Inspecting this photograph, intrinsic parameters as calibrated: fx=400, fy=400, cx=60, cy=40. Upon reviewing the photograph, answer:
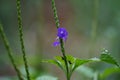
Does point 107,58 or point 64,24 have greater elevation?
point 64,24

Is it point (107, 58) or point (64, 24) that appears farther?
point (64, 24)

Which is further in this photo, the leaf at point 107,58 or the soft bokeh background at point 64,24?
the soft bokeh background at point 64,24

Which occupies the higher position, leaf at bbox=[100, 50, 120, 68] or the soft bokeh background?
the soft bokeh background

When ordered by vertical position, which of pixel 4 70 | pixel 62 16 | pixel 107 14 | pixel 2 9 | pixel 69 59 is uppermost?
pixel 62 16

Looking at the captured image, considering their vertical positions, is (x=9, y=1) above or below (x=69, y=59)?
above

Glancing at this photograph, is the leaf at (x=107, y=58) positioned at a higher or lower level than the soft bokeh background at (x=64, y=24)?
lower

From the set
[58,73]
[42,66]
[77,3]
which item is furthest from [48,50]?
[42,66]

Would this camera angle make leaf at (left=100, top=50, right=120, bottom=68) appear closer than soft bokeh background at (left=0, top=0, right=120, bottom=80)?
Yes

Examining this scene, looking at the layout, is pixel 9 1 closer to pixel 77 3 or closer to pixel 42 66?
pixel 77 3
